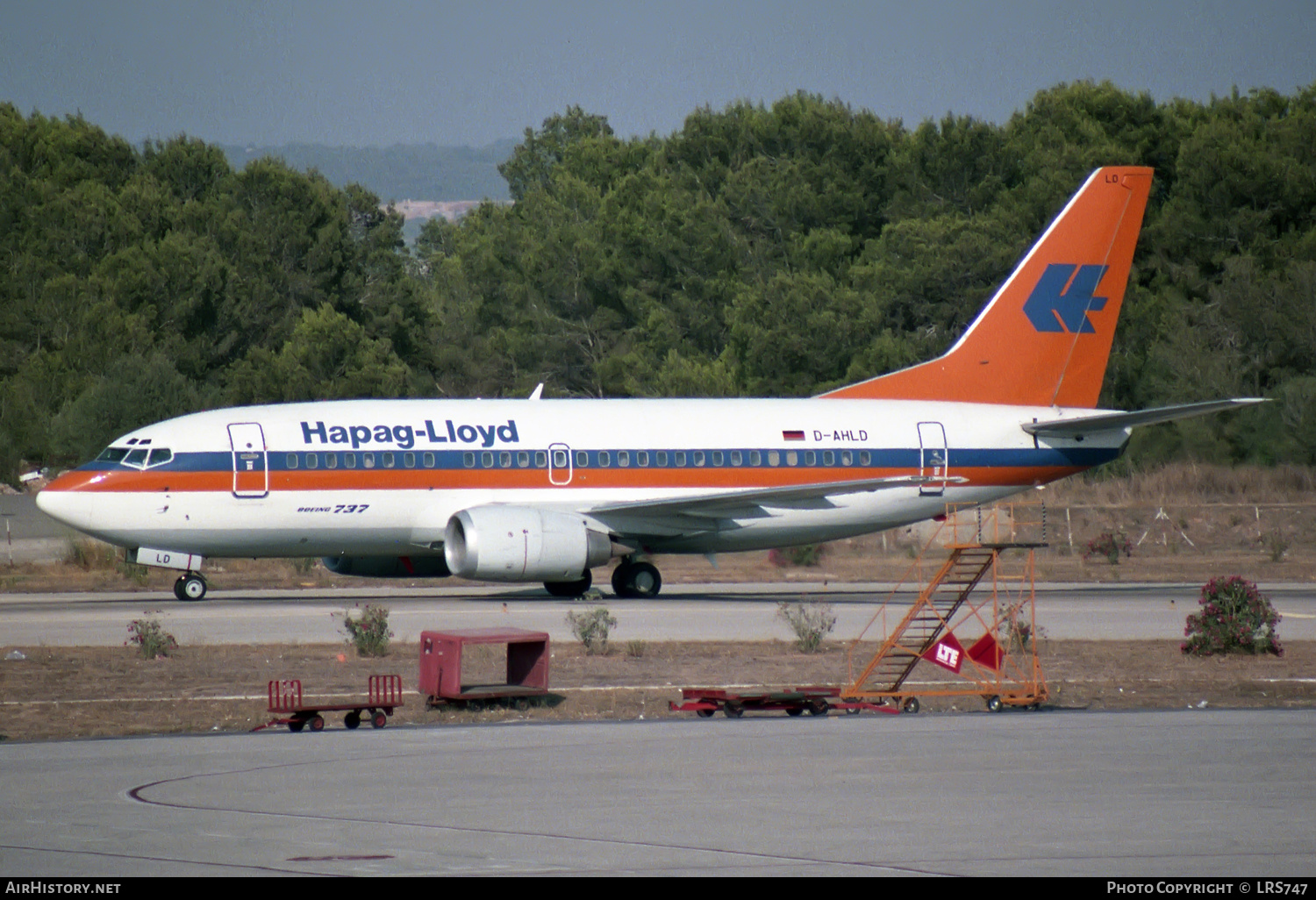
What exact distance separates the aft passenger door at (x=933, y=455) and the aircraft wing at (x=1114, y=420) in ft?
5.95

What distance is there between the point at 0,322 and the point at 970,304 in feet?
121

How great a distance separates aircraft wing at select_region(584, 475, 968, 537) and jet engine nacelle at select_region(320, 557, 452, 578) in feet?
10.5

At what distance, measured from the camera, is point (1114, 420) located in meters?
31.1

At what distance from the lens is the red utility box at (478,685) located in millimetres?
16234

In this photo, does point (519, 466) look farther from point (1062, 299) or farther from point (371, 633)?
point (1062, 299)

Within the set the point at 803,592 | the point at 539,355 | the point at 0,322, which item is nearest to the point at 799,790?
the point at 803,592

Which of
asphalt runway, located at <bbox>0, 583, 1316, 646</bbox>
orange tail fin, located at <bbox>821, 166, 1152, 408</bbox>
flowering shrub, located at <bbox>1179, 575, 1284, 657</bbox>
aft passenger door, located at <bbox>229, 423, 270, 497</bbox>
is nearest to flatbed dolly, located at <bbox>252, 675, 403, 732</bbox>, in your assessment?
asphalt runway, located at <bbox>0, 583, 1316, 646</bbox>

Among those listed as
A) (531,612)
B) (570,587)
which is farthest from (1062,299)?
(531,612)

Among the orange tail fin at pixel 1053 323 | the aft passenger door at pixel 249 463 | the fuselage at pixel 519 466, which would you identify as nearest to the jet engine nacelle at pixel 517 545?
the fuselage at pixel 519 466

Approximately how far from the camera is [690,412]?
102 feet

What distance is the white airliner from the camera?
28.2 meters

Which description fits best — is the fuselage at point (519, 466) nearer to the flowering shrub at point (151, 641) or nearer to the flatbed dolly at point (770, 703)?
Result: the flowering shrub at point (151, 641)

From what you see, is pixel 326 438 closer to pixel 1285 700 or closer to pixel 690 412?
pixel 690 412

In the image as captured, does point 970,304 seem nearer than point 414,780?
No
